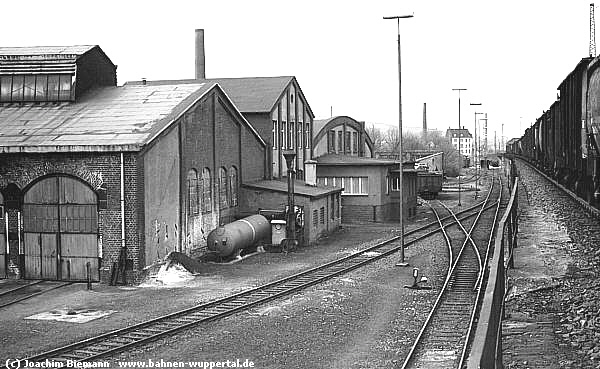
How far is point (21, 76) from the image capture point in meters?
30.3

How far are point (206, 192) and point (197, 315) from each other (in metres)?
A: 12.0

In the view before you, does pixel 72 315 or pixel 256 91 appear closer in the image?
pixel 72 315

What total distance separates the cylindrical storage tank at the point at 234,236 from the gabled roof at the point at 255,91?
10.9 meters

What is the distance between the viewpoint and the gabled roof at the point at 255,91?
136 ft

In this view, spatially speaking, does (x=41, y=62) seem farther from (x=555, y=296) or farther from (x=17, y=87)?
(x=555, y=296)

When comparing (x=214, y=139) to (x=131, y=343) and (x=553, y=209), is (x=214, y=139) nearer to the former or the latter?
(x=553, y=209)

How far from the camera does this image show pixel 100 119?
89.8 feet

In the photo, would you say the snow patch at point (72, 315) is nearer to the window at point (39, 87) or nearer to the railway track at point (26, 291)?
the railway track at point (26, 291)

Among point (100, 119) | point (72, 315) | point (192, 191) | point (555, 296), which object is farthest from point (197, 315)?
point (100, 119)

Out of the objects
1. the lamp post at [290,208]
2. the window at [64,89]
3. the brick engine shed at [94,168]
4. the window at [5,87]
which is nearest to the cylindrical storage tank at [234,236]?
the brick engine shed at [94,168]

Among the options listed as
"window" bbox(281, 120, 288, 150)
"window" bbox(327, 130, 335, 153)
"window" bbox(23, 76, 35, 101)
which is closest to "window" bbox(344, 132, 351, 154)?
"window" bbox(327, 130, 335, 153)

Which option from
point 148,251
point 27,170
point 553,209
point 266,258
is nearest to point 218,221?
point 266,258

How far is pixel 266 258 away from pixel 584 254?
15.2 metres

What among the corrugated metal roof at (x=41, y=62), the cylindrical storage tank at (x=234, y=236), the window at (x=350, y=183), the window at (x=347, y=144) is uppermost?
the corrugated metal roof at (x=41, y=62)
